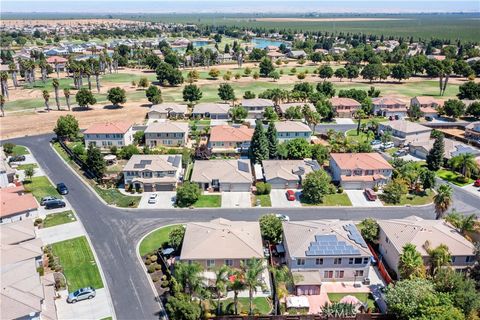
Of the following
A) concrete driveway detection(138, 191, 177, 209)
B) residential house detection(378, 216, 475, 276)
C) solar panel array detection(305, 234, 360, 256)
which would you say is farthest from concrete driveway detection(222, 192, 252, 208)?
residential house detection(378, 216, 475, 276)

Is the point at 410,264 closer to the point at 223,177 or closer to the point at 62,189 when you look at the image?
the point at 223,177

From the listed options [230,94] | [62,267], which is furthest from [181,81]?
[62,267]

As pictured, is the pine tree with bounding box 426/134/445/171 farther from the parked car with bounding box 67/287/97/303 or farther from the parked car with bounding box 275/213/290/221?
the parked car with bounding box 67/287/97/303

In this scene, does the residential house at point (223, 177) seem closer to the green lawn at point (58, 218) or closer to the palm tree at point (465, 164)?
the green lawn at point (58, 218)

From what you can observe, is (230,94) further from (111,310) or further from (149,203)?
(111,310)

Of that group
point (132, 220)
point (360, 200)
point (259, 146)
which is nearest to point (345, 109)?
point (259, 146)

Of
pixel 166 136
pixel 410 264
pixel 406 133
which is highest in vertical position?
pixel 406 133
